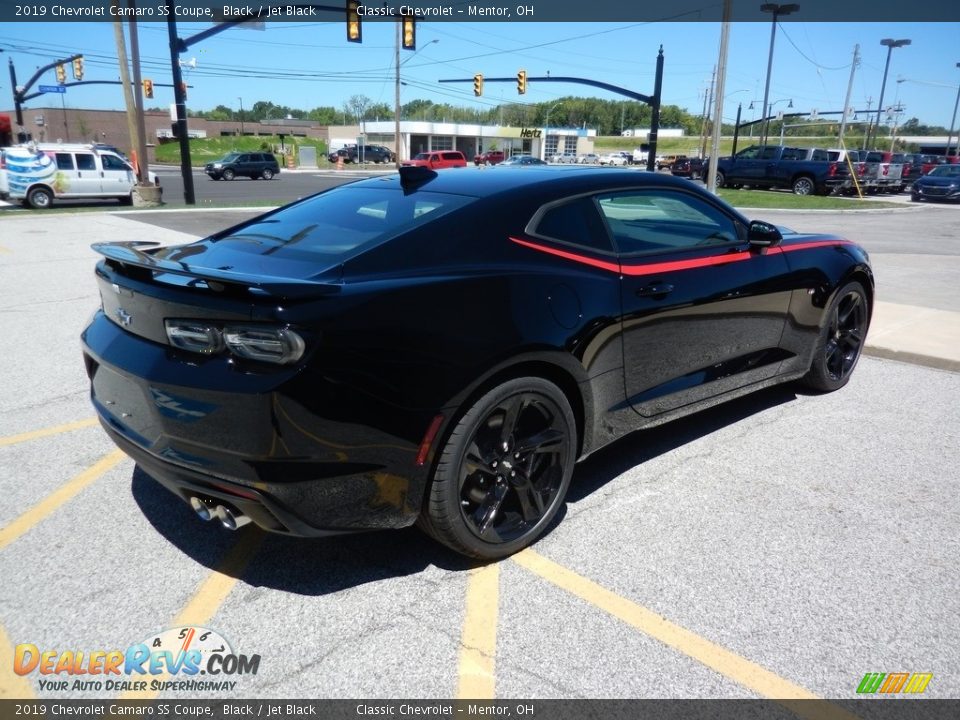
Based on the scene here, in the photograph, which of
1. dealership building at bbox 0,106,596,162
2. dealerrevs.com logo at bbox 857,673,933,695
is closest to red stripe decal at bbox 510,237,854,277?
dealerrevs.com logo at bbox 857,673,933,695

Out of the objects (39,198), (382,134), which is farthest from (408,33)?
(382,134)

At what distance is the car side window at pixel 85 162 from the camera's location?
22422 millimetres

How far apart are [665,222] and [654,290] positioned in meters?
0.93

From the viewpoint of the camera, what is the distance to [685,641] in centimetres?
253

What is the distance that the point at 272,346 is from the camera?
7.72ft

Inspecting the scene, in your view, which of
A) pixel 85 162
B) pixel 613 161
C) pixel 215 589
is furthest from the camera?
pixel 613 161

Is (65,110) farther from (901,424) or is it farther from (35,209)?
(901,424)

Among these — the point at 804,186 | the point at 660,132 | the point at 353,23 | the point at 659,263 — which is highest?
the point at 660,132

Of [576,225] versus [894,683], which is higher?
[576,225]

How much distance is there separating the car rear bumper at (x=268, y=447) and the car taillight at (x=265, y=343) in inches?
2.4

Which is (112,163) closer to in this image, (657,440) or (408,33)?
(408,33)

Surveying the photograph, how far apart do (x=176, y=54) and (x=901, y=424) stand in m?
21.2

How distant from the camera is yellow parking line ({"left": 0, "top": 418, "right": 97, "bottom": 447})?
164 inches

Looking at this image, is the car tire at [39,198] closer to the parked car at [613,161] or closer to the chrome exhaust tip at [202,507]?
the chrome exhaust tip at [202,507]
